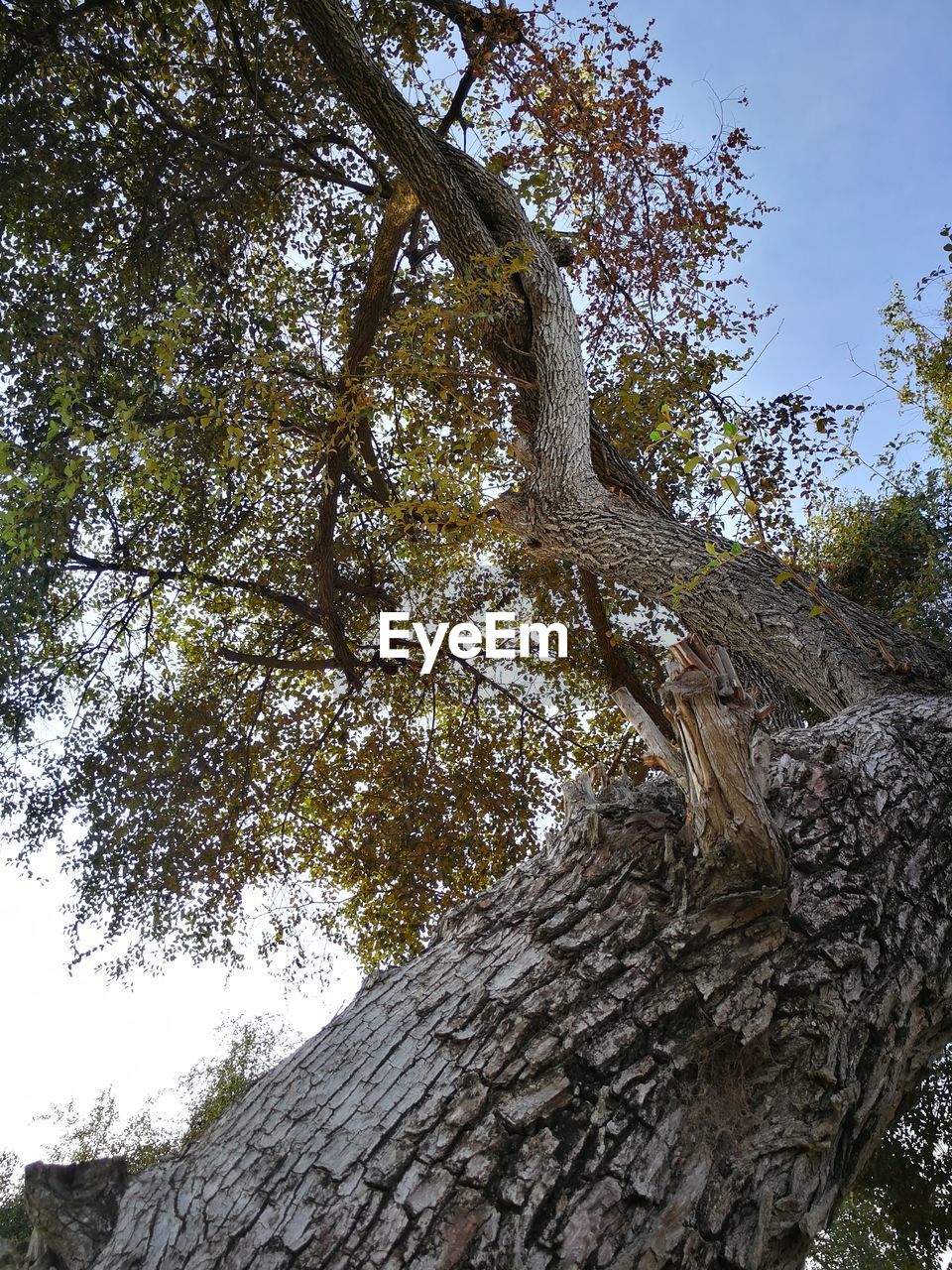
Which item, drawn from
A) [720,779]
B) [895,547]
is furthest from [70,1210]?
[895,547]

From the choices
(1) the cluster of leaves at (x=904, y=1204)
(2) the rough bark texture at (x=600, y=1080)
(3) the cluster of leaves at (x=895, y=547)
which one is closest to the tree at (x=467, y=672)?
(2) the rough bark texture at (x=600, y=1080)

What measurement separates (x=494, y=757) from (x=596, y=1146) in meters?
6.36

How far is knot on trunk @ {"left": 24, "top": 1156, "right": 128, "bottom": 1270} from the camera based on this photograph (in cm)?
179

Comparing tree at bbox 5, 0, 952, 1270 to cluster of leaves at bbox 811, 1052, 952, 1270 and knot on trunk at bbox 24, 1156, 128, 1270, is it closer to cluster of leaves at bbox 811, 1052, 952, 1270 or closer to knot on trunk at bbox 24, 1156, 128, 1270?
knot on trunk at bbox 24, 1156, 128, 1270

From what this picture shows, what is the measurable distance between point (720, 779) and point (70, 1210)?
1831 mm

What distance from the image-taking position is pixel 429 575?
764 centimetres

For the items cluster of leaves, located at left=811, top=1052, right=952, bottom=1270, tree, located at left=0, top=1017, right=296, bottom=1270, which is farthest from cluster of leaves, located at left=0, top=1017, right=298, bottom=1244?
cluster of leaves, located at left=811, top=1052, right=952, bottom=1270

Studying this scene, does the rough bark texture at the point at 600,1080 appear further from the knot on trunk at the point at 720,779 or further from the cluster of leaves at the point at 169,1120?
the cluster of leaves at the point at 169,1120

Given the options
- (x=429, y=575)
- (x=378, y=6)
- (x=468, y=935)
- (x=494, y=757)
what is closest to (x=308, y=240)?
(x=378, y=6)

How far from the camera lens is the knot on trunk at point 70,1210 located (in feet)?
5.89

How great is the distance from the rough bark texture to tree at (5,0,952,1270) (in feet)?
0.03

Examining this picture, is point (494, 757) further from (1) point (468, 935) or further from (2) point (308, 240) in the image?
(1) point (468, 935)

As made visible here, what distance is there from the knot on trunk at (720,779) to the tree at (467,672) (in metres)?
0.01

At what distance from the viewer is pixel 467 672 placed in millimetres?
8180
